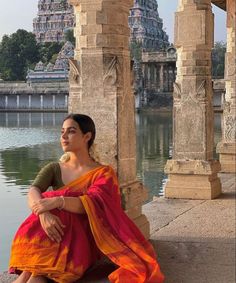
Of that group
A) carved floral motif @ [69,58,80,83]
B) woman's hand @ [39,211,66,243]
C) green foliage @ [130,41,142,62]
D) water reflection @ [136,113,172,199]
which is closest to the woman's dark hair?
woman's hand @ [39,211,66,243]

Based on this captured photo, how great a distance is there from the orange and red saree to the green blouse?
4.8 inches

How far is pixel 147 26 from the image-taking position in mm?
73438

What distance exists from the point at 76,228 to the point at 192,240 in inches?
76.0

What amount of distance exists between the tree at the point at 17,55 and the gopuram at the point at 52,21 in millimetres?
6355

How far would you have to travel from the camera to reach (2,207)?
11.4 meters

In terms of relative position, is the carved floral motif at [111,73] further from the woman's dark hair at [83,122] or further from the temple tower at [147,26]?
the temple tower at [147,26]

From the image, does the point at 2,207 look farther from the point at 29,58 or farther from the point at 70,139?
the point at 29,58

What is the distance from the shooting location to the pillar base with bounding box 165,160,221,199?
7684 millimetres

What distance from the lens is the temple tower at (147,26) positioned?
7100cm

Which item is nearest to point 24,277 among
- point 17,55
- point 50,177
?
point 50,177

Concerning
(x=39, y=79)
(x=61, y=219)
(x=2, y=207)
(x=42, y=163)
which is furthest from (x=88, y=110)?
(x=39, y=79)

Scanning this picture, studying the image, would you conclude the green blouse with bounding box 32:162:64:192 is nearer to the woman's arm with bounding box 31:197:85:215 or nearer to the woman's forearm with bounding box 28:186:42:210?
the woman's forearm with bounding box 28:186:42:210

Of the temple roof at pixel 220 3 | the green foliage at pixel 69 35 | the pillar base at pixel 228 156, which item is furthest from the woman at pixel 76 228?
the green foliage at pixel 69 35

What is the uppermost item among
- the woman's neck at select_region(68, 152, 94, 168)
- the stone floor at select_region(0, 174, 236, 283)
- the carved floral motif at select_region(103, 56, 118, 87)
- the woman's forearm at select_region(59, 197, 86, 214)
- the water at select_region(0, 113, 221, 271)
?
the carved floral motif at select_region(103, 56, 118, 87)
